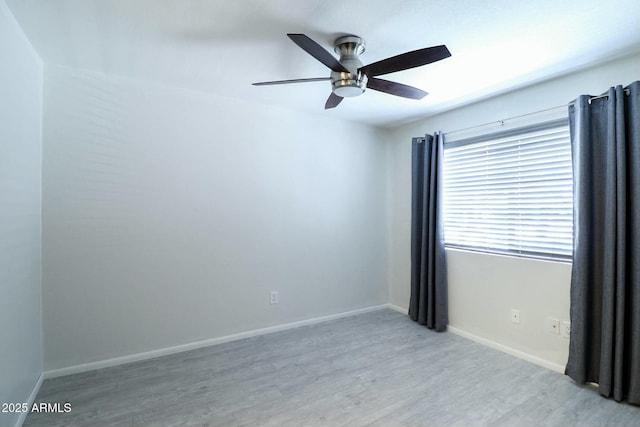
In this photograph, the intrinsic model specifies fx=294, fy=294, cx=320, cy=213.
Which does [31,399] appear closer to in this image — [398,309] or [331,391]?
[331,391]

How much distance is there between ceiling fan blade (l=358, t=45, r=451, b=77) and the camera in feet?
5.08

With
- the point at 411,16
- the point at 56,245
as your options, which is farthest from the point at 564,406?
the point at 56,245

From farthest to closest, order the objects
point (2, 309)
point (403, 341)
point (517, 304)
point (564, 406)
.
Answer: point (403, 341) < point (517, 304) < point (564, 406) < point (2, 309)

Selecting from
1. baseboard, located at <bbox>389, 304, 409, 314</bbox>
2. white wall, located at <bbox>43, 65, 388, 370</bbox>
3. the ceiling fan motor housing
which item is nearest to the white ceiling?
the ceiling fan motor housing

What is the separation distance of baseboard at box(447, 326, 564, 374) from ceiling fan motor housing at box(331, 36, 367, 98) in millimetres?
2550

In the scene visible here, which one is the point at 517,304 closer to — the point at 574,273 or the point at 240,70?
the point at 574,273

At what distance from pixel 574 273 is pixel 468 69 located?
1.69 metres

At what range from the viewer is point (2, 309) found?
1.48 m

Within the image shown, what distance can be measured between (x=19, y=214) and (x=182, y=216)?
103cm

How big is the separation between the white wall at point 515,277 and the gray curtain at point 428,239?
15cm

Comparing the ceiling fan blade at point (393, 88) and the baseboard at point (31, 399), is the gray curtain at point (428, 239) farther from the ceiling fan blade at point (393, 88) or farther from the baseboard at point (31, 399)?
the baseboard at point (31, 399)

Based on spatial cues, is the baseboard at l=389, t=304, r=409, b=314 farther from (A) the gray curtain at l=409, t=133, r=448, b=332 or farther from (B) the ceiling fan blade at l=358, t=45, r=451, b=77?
(B) the ceiling fan blade at l=358, t=45, r=451, b=77

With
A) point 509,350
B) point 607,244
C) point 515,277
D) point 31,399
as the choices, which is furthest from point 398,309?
point 31,399

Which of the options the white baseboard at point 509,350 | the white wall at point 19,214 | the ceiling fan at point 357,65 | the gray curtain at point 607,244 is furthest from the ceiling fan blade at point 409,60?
the white baseboard at point 509,350
